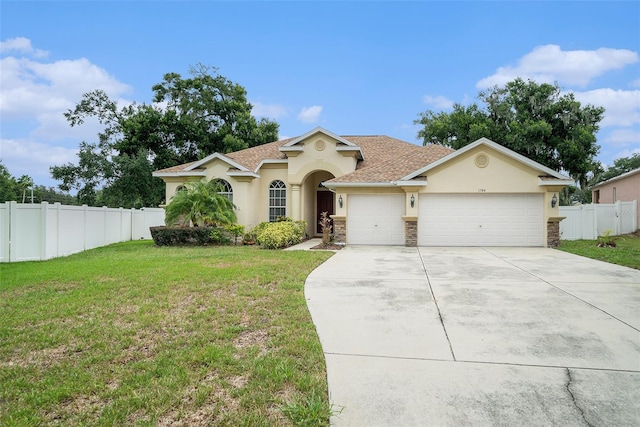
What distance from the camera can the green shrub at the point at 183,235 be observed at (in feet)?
50.0

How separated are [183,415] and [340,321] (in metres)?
2.63

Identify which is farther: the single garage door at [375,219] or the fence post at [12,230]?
the single garage door at [375,219]

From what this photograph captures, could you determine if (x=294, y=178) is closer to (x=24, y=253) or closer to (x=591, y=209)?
(x=24, y=253)

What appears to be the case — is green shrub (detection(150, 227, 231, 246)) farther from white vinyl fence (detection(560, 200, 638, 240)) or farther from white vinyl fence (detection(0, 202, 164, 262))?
white vinyl fence (detection(560, 200, 638, 240))

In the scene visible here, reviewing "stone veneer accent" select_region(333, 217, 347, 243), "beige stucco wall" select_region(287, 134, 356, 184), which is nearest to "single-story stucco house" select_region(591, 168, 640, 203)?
"beige stucco wall" select_region(287, 134, 356, 184)

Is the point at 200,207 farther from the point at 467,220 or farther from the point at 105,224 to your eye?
the point at 467,220

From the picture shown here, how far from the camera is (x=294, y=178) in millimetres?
17438

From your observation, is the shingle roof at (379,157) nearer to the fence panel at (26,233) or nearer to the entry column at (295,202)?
the entry column at (295,202)

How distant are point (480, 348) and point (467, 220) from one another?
1148cm

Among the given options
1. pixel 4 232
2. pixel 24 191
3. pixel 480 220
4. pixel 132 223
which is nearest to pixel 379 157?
pixel 480 220

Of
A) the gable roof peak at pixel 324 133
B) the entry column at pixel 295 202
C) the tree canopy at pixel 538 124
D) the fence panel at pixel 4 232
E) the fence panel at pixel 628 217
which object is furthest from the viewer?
the tree canopy at pixel 538 124

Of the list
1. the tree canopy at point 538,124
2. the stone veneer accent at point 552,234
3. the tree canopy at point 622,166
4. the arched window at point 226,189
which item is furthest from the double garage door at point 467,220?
the tree canopy at point 622,166

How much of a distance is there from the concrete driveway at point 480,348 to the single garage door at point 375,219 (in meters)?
7.14

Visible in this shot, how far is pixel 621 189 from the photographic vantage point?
23484 mm
